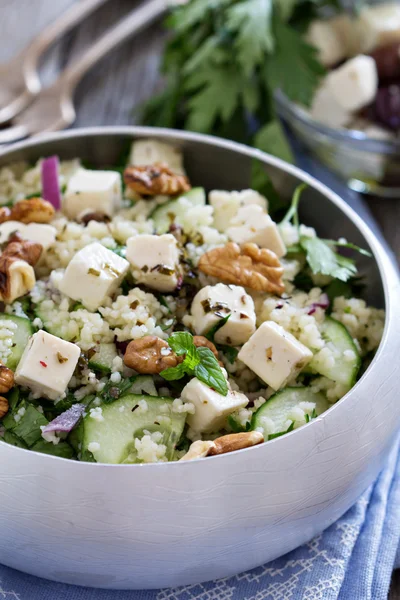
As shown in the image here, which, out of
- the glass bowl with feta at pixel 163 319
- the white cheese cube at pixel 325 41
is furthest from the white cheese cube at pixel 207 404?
the white cheese cube at pixel 325 41

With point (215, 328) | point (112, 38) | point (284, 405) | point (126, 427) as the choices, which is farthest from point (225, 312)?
point (112, 38)

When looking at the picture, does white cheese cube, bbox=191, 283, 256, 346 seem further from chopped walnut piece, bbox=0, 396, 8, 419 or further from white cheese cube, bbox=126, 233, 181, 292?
chopped walnut piece, bbox=0, 396, 8, 419

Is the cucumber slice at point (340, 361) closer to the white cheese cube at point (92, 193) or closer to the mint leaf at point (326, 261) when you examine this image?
the mint leaf at point (326, 261)

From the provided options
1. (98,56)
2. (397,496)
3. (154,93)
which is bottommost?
(397,496)

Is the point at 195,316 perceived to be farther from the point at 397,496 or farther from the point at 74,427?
the point at 397,496

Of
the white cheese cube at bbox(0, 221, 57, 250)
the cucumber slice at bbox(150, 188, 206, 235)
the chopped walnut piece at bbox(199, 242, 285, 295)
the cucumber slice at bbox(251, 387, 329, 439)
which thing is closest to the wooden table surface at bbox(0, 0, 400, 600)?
the cucumber slice at bbox(150, 188, 206, 235)

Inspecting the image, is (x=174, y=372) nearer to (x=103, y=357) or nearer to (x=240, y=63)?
(x=103, y=357)

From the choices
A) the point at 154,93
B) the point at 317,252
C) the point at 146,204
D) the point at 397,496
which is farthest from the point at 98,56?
the point at 397,496
